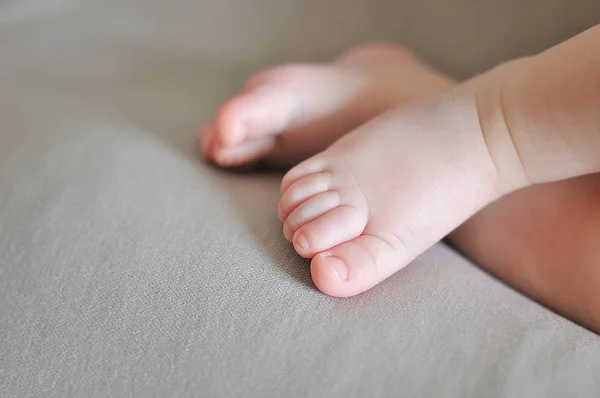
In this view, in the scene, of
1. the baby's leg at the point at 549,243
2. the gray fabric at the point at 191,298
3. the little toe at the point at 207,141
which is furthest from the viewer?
the little toe at the point at 207,141

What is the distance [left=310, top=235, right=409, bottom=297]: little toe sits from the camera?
1.45 ft

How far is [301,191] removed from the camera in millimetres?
510

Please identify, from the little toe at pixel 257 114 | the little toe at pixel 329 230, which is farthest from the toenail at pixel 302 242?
the little toe at pixel 257 114

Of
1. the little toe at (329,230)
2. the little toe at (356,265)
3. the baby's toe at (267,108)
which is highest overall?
the baby's toe at (267,108)

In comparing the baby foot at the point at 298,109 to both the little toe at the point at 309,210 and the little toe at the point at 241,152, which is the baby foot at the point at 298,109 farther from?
the little toe at the point at 309,210

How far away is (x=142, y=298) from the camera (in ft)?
1.42

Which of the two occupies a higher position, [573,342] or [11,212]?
[11,212]

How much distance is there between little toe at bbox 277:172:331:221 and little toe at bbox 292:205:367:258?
0.08 feet

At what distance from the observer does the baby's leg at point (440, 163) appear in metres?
0.47

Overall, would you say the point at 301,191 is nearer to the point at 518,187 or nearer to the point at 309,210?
the point at 309,210

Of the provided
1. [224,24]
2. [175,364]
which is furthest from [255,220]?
[224,24]

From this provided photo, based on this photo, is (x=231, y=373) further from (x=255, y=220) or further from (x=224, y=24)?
(x=224, y=24)

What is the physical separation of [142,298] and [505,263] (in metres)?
0.29

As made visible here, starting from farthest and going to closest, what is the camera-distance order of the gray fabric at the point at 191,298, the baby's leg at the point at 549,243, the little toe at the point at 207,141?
the little toe at the point at 207,141 → the baby's leg at the point at 549,243 → the gray fabric at the point at 191,298
